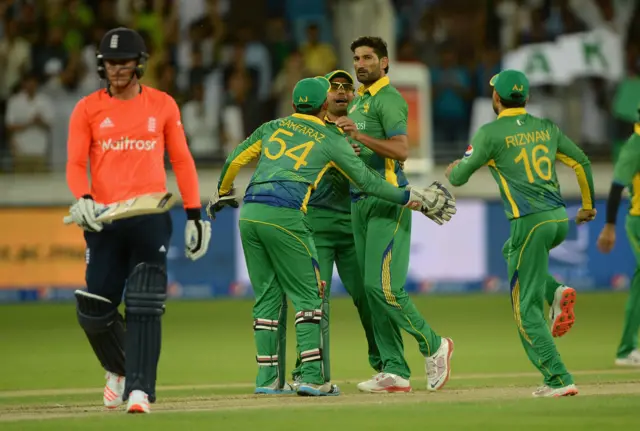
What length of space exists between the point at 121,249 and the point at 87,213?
36 centimetres

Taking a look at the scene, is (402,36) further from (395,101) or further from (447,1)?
(395,101)

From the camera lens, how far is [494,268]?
2177 centimetres

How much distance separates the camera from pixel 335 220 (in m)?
11.4

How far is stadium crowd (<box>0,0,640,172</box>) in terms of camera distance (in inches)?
875

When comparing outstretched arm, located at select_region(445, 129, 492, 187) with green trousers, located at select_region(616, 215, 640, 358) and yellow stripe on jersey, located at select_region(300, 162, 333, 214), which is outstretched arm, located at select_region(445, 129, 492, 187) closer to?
yellow stripe on jersey, located at select_region(300, 162, 333, 214)

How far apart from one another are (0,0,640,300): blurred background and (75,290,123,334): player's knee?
38.1 feet

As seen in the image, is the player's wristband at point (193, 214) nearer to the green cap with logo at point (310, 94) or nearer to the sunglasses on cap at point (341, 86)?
the green cap with logo at point (310, 94)

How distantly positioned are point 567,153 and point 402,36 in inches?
551

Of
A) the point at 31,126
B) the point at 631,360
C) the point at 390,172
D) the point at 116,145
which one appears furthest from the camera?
the point at 31,126

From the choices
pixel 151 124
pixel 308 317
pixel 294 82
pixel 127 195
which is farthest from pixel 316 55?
pixel 127 195

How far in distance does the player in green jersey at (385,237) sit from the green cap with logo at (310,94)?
44 cm

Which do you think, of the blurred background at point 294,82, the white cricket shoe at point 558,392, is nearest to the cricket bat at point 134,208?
the white cricket shoe at point 558,392

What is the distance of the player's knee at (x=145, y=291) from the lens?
903cm

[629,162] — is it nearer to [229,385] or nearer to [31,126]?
[229,385]
